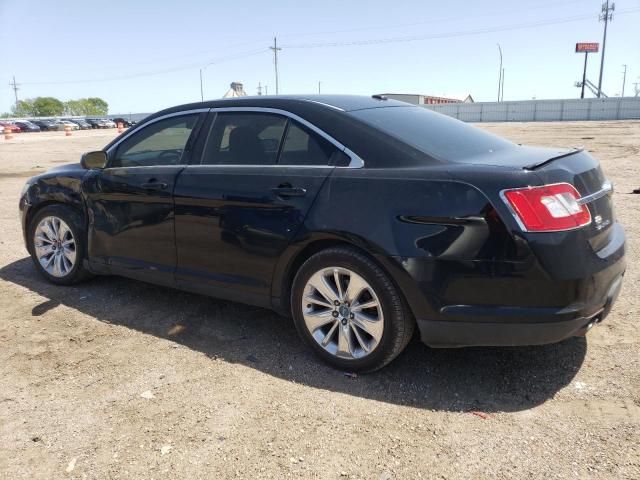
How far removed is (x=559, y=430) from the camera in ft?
8.65

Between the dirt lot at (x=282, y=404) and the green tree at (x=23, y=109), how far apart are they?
148 metres

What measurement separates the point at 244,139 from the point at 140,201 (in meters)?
1.04

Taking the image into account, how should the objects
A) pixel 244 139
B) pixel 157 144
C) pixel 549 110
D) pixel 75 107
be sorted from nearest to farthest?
pixel 244 139 < pixel 157 144 < pixel 549 110 < pixel 75 107

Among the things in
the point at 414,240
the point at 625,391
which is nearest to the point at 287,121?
the point at 414,240

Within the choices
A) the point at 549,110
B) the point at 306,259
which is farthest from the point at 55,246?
the point at 549,110

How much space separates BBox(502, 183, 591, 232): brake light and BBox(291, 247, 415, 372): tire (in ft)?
2.56

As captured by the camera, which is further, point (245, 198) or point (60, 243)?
point (60, 243)

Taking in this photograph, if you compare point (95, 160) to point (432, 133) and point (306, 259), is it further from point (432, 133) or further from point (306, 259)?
point (432, 133)

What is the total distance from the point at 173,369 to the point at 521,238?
7.36 feet

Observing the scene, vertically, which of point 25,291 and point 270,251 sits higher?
point 270,251

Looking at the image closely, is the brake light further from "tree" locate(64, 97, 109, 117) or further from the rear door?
"tree" locate(64, 97, 109, 117)

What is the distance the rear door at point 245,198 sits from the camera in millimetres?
3322

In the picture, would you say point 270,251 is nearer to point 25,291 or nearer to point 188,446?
point 188,446

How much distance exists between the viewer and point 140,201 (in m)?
4.13
